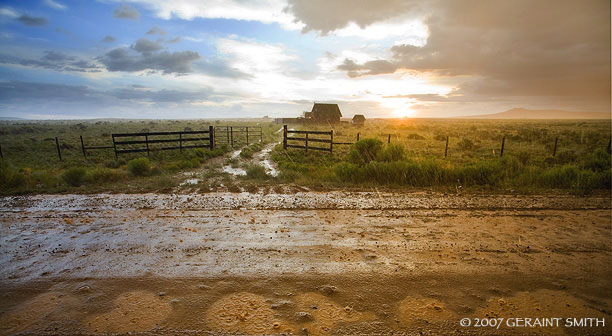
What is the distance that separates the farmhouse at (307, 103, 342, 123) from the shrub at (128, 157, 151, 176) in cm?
4762

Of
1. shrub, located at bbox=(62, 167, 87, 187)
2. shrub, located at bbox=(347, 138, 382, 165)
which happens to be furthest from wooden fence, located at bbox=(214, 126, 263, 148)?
shrub, located at bbox=(62, 167, 87, 187)

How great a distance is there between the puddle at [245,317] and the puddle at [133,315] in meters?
0.59

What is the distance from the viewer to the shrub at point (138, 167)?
11.1 meters

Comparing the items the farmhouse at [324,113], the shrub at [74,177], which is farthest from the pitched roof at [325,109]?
the shrub at [74,177]

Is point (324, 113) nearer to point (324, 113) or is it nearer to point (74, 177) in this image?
point (324, 113)

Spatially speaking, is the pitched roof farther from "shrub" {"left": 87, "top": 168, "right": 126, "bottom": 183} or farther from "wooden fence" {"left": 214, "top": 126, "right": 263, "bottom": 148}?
"shrub" {"left": 87, "top": 168, "right": 126, "bottom": 183}

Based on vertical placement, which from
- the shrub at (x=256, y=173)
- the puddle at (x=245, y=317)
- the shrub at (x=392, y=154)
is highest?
the shrub at (x=392, y=154)

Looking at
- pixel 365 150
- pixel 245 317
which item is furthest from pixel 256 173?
pixel 245 317

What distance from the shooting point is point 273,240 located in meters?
4.88

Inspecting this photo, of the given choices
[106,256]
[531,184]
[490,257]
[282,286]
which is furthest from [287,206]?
[531,184]

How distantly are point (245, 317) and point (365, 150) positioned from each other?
10943mm

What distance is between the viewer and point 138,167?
1113cm

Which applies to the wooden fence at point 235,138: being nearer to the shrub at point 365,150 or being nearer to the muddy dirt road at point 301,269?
the shrub at point 365,150

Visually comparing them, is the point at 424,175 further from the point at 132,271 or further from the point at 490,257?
the point at 132,271
